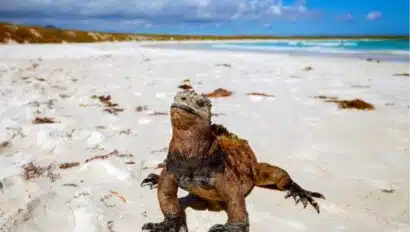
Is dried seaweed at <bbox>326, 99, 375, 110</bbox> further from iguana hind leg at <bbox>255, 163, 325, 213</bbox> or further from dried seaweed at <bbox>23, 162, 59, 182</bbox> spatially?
dried seaweed at <bbox>23, 162, 59, 182</bbox>

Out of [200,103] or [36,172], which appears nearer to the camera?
[200,103]

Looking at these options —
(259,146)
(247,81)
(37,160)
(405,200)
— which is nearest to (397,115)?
(259,146)

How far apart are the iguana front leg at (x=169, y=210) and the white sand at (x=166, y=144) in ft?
0.69

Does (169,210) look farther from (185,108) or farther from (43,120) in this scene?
(43,120)

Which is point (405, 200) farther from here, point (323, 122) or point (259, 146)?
point (323, 122)

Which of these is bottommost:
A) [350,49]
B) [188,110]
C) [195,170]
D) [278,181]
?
[350,49]

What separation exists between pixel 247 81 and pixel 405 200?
9831 millimetres

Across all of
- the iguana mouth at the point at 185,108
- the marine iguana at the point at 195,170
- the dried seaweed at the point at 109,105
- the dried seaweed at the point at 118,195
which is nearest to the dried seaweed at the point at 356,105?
the dried seaweed at the point at 109,105

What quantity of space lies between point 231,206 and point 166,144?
289 cm

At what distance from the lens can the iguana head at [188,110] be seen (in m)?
3.44

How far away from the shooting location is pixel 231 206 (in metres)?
3.67

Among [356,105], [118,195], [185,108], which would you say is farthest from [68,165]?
[356,105]

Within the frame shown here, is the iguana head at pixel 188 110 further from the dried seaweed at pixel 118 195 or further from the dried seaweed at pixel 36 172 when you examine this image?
the dried seaweed at pixel 36 172

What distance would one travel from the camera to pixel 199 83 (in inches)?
522
